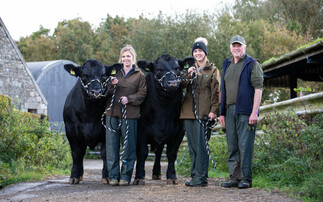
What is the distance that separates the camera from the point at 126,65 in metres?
7.56

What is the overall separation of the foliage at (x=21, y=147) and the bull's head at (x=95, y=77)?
247 cm

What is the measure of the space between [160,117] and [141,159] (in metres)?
0.80

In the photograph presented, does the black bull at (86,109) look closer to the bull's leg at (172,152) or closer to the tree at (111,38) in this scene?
the bull's leg at (172,152)

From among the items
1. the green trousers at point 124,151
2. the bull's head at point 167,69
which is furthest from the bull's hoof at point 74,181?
the bull's head at point 167,69

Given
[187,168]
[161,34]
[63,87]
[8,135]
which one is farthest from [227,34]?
[8,135]

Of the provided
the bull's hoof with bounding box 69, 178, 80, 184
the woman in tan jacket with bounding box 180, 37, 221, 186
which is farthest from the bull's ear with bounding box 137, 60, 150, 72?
the bull's hoof with bounding box 69, 178, 80, 184

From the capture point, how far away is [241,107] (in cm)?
642

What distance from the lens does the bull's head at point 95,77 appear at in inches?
282

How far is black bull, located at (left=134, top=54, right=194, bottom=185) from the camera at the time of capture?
24.4ft

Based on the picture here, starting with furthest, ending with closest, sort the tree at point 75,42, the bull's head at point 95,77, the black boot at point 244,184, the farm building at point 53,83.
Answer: the tree at point 75,42 < the farm building at point 53,83 < the bull's head at point 95,77 < the black boot at point 244,184

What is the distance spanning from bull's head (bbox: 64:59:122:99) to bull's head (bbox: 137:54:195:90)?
574 millimetres

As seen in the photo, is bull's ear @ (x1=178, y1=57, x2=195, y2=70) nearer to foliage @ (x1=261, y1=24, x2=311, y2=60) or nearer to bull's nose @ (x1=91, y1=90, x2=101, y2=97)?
bull's nose @ (x1=91, y1=90, x2=101, y2=97)

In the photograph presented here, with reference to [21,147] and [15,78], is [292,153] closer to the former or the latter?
[21,147]

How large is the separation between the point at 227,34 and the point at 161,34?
16.1 feet
